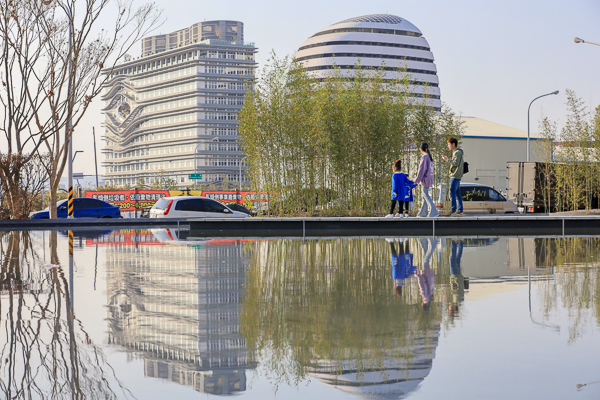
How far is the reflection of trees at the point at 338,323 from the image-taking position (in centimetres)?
390

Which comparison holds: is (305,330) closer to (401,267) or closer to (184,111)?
(401,267)

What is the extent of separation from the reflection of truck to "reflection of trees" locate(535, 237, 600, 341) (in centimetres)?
1350

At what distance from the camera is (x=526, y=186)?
25.8 meters

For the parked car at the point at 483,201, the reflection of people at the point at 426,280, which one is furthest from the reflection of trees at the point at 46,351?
the parked car at the point at 483,201

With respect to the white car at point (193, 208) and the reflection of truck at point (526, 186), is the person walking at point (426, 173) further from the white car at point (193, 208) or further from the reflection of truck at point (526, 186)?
the reflection of truck at point (526, 186)

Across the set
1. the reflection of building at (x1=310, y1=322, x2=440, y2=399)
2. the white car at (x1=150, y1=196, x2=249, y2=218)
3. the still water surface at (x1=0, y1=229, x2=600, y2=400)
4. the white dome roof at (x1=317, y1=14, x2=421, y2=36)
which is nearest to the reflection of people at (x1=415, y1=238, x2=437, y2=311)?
the still water surface at (x1=0, y1=229, x2=600, y2=400)

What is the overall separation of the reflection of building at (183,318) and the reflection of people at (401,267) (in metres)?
1.80

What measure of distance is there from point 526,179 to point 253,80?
12.2m

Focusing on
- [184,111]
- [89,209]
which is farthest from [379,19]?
[89,209]

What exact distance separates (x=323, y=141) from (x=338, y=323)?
46.0ft

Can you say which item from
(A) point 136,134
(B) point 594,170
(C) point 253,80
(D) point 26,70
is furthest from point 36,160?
(A) point 136,134

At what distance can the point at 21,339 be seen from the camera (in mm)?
4723

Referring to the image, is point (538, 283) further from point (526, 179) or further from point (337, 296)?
point (526, 179)

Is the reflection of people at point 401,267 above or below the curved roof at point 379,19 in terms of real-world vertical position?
below
